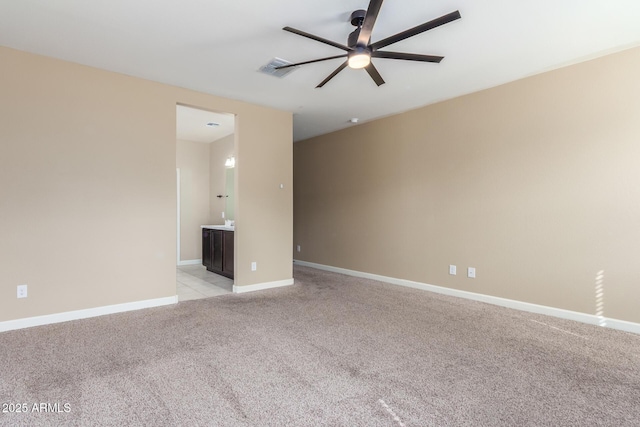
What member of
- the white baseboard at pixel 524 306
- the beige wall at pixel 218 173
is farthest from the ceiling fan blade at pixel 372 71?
the beige wall at pixel 218 173

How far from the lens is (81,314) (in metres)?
3.38

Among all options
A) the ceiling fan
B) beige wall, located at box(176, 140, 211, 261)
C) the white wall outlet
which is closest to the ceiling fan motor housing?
the ceiling fan

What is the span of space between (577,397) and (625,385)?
436 mm

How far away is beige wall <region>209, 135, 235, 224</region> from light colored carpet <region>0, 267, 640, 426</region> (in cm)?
349

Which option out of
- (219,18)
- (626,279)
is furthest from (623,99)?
(219,18)

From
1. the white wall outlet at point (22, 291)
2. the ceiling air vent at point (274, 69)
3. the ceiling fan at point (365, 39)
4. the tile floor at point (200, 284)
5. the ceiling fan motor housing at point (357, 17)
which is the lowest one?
the tile floor at point (200, 284)

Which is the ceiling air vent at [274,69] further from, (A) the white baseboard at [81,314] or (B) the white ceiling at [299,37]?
(A) the white baseboard at [81,314]

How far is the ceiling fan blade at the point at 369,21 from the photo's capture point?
1976 mm

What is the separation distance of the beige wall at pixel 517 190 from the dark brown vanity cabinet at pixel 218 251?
2.07 m

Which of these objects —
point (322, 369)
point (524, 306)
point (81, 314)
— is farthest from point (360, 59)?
point (81, 314)

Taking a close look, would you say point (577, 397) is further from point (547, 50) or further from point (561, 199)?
point (547, 50)

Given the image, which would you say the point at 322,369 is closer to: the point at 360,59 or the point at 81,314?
the point at 360,59

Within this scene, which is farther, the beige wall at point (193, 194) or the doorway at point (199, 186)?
the beige wall at point (193, 194)

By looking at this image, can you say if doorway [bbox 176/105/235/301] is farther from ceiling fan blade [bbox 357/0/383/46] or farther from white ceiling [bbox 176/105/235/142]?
ceiling fan blade [bbox 357/0/383/46]
